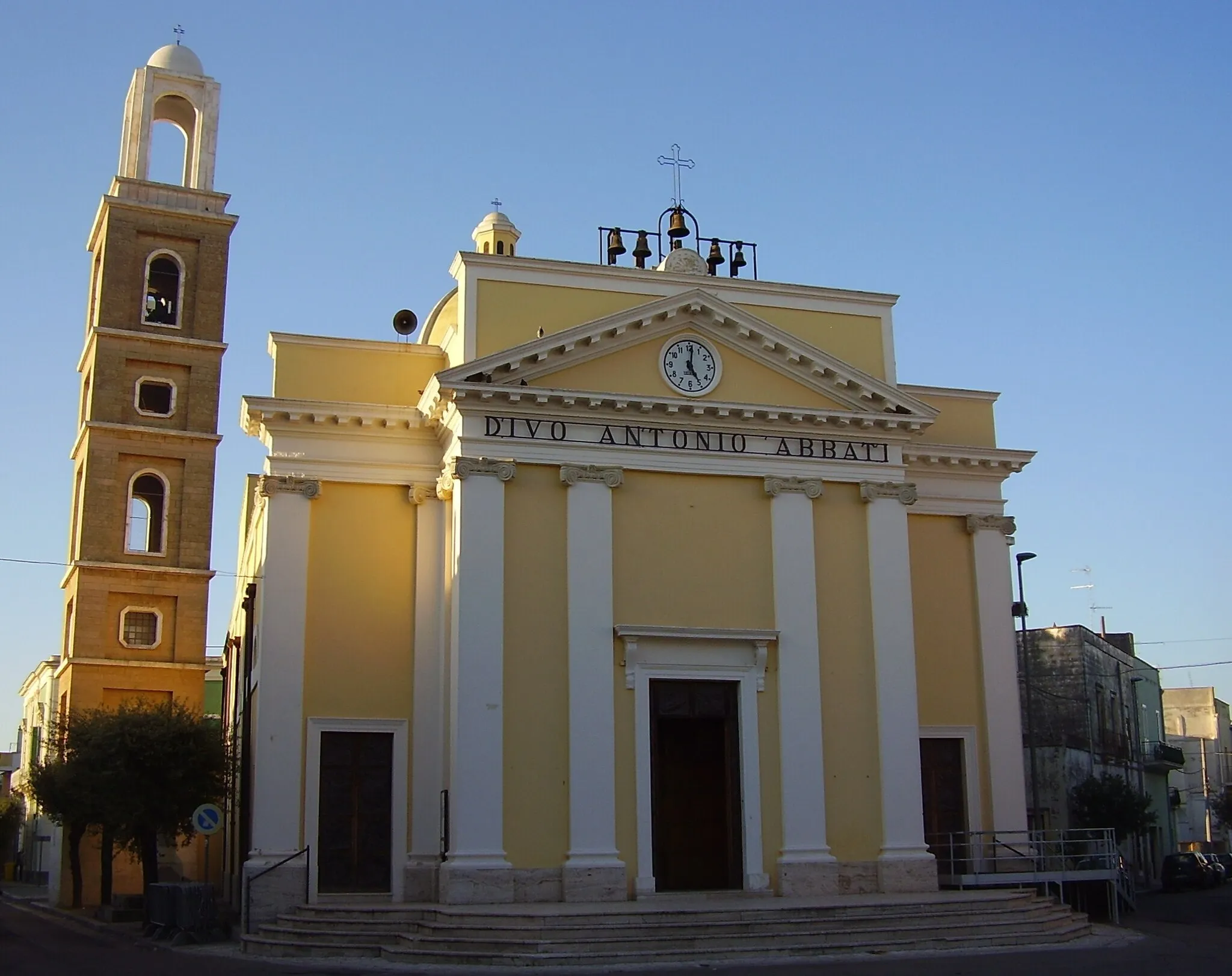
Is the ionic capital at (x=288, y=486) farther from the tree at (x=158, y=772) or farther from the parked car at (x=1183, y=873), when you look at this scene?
the parked car at (x=1183, y=873)

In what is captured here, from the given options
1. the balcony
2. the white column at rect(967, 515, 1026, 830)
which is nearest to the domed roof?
the white column at rect(967, 515, 1026, 830)

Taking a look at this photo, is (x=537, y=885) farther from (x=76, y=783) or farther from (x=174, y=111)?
(x=174, y=111)

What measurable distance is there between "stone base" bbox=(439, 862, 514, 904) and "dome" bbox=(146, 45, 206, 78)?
23482 millimetres


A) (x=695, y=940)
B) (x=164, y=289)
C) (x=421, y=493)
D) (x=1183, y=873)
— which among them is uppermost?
(x=164, y=289)

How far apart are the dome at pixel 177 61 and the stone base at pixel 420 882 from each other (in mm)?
22487

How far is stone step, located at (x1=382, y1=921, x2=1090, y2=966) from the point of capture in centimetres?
1800

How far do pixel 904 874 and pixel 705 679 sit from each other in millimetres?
4357

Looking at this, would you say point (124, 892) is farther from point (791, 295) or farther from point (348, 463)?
point (791, 295)

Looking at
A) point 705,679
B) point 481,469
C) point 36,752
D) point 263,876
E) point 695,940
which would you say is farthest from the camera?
point 36,752

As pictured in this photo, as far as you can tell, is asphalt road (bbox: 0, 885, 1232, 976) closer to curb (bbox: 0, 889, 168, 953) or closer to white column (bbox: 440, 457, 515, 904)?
curb (bbox: 0, 889, 168, 953)

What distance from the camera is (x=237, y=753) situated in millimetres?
27953

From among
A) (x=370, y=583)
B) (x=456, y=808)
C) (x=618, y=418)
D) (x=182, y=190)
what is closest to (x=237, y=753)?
(x=370, y=583)

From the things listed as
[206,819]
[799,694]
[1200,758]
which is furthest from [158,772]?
[1200,758]

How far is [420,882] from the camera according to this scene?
73.8ft
